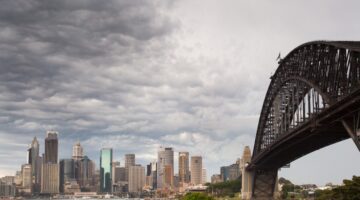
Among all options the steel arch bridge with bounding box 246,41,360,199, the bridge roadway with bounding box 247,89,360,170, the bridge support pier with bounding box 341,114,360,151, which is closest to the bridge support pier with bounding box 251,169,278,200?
the steel arch bridge with bounding box 246,41,360,199

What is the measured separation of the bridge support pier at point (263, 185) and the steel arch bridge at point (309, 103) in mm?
1315

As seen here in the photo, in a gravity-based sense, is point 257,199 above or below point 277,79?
below

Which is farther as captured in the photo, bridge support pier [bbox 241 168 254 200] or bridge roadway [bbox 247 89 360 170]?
bridge support pier [bbox 241 168 254 200]

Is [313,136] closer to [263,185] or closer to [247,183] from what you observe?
[263,185]

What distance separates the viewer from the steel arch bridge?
66500mm

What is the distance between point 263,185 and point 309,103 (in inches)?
2946

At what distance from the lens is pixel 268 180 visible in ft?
512

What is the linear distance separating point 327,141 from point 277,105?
3512 centimetres

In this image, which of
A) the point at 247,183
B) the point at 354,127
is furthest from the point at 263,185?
the point at 354,127

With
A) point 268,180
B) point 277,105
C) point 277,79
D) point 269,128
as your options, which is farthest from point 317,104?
point 268,180

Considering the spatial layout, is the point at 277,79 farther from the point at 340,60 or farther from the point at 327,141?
the point at 340,60

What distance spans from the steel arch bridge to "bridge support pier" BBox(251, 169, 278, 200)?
1.32 metres

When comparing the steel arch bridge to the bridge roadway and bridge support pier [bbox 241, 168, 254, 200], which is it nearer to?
the bridge roadway

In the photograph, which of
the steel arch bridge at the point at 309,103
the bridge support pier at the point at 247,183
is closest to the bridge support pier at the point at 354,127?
the steel arch bridge at the point at 309,103
